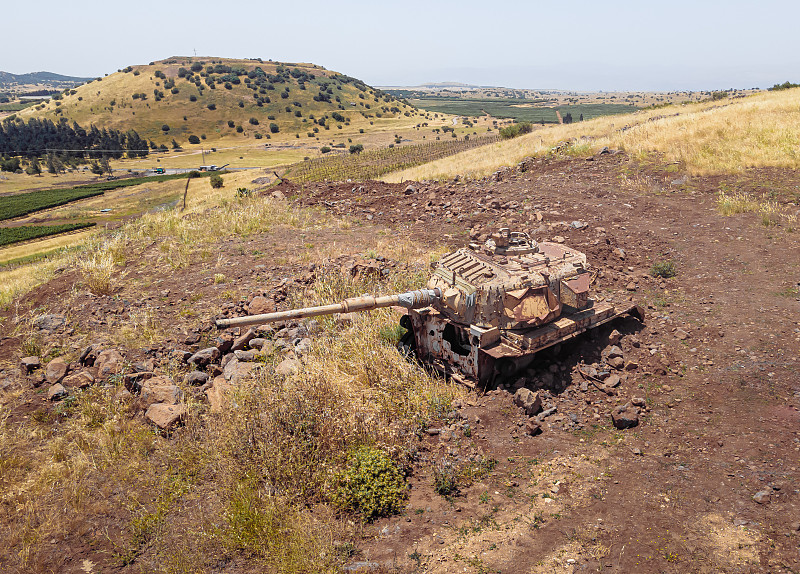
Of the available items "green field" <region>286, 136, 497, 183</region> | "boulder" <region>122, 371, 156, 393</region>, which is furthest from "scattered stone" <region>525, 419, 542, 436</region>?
"green field" <region>286, 136, 497, 183</region>

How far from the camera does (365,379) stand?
27.2 feet

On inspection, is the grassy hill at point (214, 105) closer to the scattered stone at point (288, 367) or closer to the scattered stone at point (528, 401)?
the scattered stone at point (288, 367)

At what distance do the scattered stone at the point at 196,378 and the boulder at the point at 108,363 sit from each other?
5.27 ft

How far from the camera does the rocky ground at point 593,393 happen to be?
17.5 feet

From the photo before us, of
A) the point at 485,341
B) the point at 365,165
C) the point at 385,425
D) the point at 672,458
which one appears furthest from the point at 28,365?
the point at 365,165

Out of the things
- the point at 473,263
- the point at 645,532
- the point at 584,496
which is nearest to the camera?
the point at 645,532

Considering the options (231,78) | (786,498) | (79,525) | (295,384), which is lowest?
(79,525)

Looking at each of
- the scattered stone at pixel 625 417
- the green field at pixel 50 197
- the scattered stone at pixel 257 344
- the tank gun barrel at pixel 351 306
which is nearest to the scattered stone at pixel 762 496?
the scattered stone at pixel 625 417

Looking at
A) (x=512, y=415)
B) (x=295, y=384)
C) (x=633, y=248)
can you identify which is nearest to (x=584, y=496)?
(x=512, y=415)

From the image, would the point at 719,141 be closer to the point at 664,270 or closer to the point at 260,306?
the point at 664,270

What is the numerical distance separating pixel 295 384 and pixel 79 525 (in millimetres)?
3297

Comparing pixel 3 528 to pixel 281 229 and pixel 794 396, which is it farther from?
pixel 281 229

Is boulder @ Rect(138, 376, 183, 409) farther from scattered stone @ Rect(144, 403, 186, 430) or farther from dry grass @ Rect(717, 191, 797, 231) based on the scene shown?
dry grass @ Rect(717, 191, 797, 231)

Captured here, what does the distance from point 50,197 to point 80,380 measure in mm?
62297
